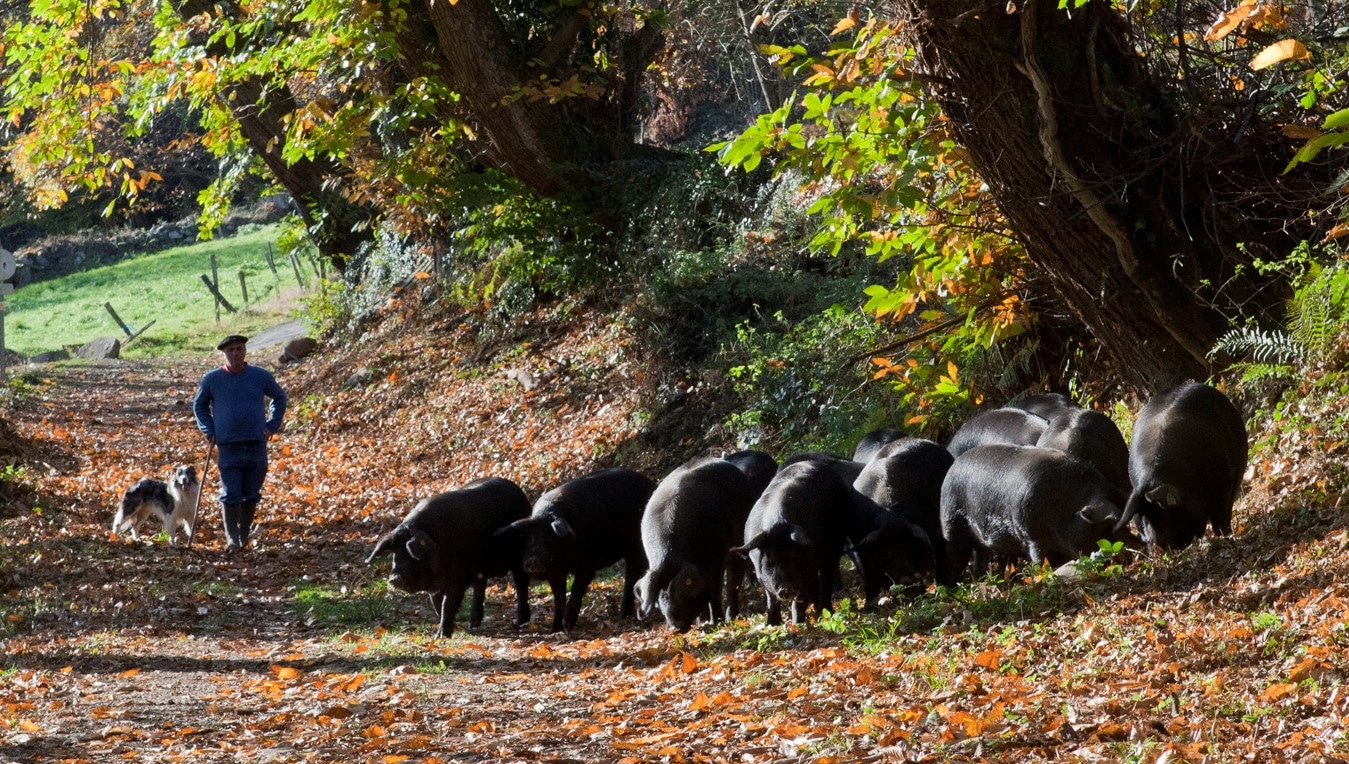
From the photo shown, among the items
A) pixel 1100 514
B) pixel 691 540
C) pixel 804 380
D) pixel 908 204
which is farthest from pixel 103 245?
pixel 1100 514

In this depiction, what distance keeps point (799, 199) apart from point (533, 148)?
415cm

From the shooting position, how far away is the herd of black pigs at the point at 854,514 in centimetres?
810

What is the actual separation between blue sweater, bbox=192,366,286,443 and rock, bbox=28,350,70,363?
23.1m

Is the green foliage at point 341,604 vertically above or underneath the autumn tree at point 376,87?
underneath

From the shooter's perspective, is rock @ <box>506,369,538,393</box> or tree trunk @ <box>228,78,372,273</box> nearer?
rock @ <box>506,369,538,393</box>

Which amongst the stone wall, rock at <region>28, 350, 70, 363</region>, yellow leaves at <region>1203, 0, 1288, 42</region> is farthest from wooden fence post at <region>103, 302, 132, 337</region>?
yellow leaves at <region>1203, 0, 1288, 42</region>

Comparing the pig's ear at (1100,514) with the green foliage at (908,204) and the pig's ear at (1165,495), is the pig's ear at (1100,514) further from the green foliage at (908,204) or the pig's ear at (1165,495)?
the green foliage at (908,204)

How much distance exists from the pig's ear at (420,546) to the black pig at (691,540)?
1551 mm

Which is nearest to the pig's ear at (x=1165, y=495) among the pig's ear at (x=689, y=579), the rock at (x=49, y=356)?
the pig's ear at (x=689, y=579)

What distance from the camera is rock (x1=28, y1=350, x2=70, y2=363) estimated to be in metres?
34.5

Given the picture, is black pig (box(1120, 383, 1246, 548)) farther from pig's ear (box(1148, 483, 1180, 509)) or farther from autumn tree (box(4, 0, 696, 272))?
autumn tree (box(4, 0, 696, 272))

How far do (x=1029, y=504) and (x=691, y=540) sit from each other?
2.24 metres

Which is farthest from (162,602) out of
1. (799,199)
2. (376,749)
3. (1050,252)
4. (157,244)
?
(157,244)

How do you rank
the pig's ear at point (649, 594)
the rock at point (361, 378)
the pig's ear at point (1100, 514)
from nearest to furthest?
the pig's ear at point (1100, 514) → the pig's ear at point (649, 594) → the rock at point (361, 378)
